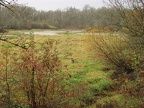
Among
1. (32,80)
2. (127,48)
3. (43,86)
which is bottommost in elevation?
(43,86)

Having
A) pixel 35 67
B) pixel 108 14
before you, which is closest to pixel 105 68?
pixel 108 14

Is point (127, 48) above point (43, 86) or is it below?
above

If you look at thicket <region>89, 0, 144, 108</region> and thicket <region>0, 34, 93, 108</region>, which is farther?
thicket <region>89, 0, 144, 108</region>

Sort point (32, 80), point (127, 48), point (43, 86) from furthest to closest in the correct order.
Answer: point (127, 48), point (43, 86), point (32, 80)

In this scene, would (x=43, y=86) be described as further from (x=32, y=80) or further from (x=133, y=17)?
(x=133, y=17)

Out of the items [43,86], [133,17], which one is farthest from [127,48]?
[43,86]

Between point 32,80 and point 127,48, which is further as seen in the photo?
point 127,48

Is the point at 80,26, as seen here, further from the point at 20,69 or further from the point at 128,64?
the point at 20,69

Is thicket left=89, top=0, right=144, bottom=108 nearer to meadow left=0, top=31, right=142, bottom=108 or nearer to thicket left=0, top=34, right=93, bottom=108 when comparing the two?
meadow left=0, top=31, right=142, bottom=108

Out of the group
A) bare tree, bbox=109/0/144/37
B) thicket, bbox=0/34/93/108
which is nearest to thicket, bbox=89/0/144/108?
bare tree, bbox=109/0/144/37

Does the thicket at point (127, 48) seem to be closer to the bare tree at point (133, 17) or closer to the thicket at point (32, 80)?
the bare tree at point (133, 17)

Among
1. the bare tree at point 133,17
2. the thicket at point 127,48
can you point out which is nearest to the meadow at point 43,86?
the thicket at point 127,48

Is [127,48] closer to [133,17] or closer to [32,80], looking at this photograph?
[133,17]

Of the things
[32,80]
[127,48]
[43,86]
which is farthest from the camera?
[127,48]
